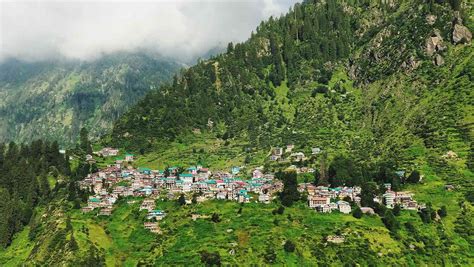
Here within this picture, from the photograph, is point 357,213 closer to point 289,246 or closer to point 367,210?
point 367,210

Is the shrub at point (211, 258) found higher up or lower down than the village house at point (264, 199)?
lower down

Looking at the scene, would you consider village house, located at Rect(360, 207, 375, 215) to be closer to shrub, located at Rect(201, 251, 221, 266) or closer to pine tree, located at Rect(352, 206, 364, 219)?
pine tree, located at Rect(352, 206, 364, 219)

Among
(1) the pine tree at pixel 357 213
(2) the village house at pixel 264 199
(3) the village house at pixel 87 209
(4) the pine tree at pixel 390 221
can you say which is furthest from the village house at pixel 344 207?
(3) the village house at pixel 87 209

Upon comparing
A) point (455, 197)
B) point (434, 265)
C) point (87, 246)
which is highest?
point (455, 197)

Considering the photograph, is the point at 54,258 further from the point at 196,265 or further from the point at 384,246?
the point at 384,246

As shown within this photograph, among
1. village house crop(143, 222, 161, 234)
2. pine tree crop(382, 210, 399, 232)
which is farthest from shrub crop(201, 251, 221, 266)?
pine tree crop(382, 210, 399, 232)

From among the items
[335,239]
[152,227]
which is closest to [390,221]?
[335,239]

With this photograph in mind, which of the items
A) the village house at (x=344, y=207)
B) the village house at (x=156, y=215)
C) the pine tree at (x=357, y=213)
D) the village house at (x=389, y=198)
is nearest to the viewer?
the pine tree at (x=357, y=213)

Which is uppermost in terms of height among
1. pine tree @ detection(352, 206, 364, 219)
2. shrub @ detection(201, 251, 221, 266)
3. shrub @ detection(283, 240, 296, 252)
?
pine tree @ detection(352, 206, 364, 219)

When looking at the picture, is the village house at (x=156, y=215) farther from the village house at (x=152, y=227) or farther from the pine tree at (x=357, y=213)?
the pine tree at (x=357, y=213)

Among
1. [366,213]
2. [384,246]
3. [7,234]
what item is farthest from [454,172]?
[7,234]

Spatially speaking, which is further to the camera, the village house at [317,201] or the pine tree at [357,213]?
the village house at [317,201]
